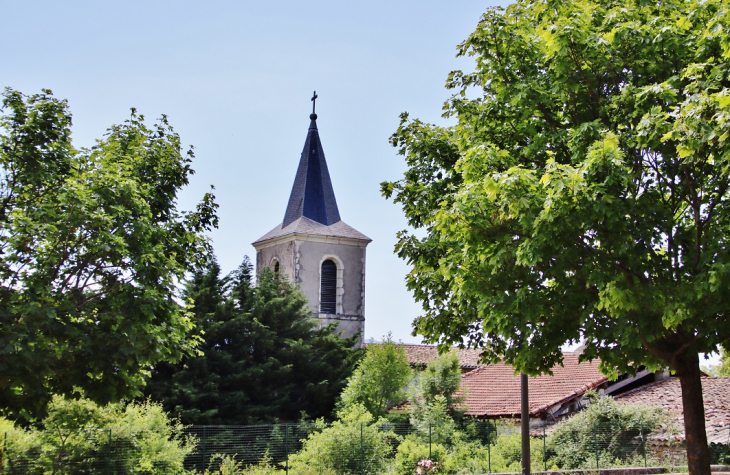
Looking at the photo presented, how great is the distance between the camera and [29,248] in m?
10.7

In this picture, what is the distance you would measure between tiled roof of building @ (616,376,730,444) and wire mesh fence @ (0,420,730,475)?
1.54 meters

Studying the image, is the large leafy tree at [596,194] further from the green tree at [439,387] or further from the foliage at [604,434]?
the green tree at [439,387]

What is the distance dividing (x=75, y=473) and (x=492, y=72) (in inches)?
491

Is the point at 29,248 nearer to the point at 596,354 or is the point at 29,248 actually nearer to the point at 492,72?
the point at 492,72

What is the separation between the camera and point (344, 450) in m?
20.4

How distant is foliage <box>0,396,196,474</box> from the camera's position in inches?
640

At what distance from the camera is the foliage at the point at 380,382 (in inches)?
1240

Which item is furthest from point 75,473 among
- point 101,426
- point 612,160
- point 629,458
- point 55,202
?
point 629,458

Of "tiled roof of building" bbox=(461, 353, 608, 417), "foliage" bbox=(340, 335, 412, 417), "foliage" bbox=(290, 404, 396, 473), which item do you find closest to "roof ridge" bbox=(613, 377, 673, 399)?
"tiled roof of building" bbox=(461, 353, 608, 417)

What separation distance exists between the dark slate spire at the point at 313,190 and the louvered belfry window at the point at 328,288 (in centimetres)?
267

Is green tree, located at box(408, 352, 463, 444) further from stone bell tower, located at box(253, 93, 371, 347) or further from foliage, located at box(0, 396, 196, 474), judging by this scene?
foliage, located at box(0, 396, 196, 474)

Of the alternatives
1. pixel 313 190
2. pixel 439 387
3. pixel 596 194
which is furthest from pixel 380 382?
pixel 596 194

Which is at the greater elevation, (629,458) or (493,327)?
(493,327)

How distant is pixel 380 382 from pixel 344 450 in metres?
11.5
